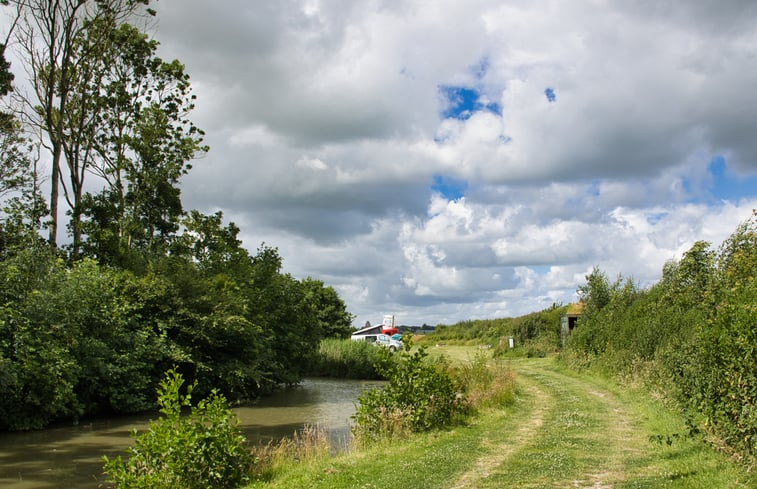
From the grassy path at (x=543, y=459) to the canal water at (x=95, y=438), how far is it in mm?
3761

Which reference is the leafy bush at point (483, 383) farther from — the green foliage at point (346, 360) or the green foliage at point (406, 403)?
the green foliage at point (346, 360)

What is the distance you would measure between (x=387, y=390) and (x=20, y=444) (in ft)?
35.4

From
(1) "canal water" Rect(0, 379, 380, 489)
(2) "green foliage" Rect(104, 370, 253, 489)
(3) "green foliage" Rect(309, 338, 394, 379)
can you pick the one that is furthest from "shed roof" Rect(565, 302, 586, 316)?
(2) "green foliage" Rect(104, 370, 253, 489)

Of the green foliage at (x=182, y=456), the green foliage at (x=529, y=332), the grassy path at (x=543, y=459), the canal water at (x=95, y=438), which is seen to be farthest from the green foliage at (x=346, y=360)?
the green foliage at (x=182, y=456)

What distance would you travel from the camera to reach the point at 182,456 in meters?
9.44

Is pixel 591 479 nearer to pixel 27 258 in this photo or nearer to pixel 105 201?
pixel 27 258

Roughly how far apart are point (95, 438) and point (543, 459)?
1415 centimetres

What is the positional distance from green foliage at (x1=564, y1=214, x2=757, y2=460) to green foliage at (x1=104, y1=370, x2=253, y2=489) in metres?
7.59

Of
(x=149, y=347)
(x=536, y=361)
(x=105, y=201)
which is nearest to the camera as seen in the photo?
(x=149, y=347)

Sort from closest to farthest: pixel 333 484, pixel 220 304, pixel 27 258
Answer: pixel 333 484 → pixel 27 258 → pixel 220 304

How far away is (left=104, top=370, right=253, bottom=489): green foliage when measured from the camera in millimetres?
9367

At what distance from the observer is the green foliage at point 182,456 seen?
937cm

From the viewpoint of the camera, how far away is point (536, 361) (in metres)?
36.4

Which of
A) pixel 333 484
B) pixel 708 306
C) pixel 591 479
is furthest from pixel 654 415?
pixel 333 484
